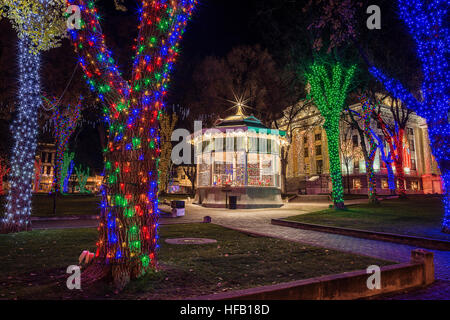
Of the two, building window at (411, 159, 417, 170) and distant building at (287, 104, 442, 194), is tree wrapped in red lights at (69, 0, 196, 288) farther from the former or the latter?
building window at (411, 159, 417, 170)

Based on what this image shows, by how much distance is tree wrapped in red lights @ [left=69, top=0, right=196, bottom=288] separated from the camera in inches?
163

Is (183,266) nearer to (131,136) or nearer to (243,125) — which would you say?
(131,136)

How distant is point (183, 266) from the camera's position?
5.01 meters

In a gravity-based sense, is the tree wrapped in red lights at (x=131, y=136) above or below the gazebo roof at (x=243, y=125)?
below

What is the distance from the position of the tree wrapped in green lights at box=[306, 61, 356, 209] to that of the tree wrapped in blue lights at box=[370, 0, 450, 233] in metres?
7.36

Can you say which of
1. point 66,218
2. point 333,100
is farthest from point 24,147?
point 333,100

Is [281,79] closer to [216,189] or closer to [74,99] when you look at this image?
[216,189]

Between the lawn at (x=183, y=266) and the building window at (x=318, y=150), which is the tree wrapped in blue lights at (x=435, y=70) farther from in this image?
the building window at (x=318, y=150)

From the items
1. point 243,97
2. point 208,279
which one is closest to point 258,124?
point 243,97

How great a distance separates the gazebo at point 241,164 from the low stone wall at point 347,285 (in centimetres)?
1536

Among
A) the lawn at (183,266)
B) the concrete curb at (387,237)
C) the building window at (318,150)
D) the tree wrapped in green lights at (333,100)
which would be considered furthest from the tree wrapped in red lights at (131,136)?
the building window at (318,150)

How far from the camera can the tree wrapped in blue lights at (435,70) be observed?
352 inches

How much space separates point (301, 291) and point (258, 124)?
756 inches

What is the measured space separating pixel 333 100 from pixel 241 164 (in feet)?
27.3
